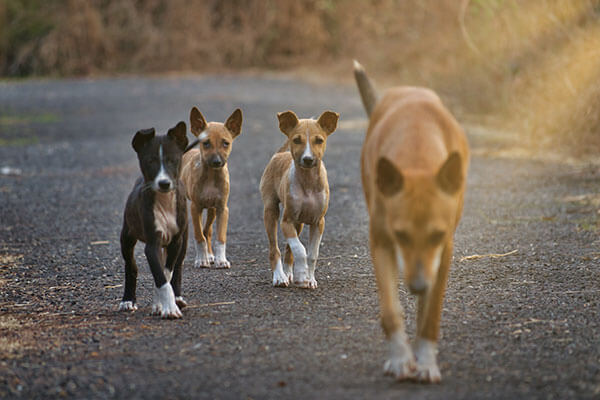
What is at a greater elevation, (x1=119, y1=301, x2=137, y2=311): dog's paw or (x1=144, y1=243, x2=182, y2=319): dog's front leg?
(x1=144, y1=243, x2=182, y2=319): dog's front leg

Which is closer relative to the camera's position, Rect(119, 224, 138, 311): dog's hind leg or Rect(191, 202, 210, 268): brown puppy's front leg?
Rect(119, 224, 138, 311): dog's hind leg

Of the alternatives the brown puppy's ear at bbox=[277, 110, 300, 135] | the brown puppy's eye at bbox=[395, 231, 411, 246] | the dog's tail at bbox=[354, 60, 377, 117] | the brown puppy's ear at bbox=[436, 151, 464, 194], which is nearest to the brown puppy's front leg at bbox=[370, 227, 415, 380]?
→ the brown puppy's eye at bbox=[395, 231, 411, 246]

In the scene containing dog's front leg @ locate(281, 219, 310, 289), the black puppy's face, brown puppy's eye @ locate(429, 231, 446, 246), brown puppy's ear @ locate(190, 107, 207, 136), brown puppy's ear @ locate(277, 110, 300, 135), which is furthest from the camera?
brown puppy's ear @ locate(190, 107, 207, 136)

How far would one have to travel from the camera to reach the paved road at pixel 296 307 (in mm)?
4551

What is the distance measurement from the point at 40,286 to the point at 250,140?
34.7 feet

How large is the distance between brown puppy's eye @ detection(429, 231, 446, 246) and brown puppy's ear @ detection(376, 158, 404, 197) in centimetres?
28

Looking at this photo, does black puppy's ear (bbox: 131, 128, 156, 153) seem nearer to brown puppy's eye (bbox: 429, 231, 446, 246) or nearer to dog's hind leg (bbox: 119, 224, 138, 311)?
dog's hind leg (bbox: 119, 224, 138, 311)

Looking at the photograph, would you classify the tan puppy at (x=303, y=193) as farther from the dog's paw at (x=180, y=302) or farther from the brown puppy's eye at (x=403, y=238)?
the brown puppy's eye at (x=403, y=238)

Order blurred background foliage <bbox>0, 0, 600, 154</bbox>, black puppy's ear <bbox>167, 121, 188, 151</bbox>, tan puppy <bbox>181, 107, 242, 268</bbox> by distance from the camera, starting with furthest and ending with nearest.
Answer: blurred background foliage <bbox>0, 0, 600, 154</bbox> → tan puppy <bbox>181, 107, 242, 268</bbox> → black puppy's ear <bbox>167, 121, 188, 151</bbox>

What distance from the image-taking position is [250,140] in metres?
17.3

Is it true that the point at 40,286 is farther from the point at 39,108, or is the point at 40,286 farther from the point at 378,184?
the point at 39,108

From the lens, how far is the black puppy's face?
19.2ft

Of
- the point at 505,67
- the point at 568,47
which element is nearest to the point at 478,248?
the point at 568,47

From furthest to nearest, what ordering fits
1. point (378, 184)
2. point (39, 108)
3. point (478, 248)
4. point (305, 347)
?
point (39, 108), point (478, 248), point (305, 347), point (378, 184)
